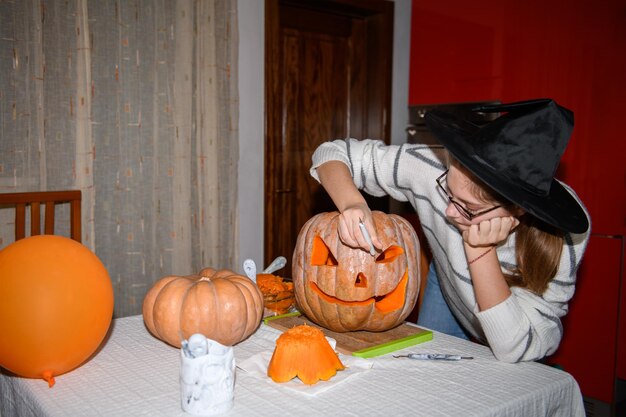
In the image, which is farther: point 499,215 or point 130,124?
point 130,124

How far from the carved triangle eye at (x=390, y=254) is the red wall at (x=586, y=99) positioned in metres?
1.56

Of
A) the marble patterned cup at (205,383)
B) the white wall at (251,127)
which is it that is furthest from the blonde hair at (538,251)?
the white wall at (251,127)

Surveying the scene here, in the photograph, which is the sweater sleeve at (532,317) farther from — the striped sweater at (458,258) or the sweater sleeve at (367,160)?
the sweater sleeve at (367,160)

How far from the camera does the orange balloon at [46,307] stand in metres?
0.99

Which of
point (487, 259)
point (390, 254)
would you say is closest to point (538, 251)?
point (487, 259)

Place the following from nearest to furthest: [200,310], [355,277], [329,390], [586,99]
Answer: [329,390]
[200,310]
[355,277]
[586,99]

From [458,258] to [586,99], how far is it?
1.58 meters

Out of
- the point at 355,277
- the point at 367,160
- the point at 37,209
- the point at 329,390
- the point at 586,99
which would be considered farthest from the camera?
the point at 586,99

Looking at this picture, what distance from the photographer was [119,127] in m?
2.64

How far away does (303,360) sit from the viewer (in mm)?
1027

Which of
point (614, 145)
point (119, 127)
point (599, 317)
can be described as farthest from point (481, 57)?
point (119, 127)

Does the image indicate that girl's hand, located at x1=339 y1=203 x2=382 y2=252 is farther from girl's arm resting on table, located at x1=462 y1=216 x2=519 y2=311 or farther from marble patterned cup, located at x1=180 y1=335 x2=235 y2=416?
marble patterned cup, located at x1=180 y1=335 x2=235 y2=416

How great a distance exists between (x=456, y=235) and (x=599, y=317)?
1.54 meters

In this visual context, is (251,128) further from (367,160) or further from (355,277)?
(355,277)
